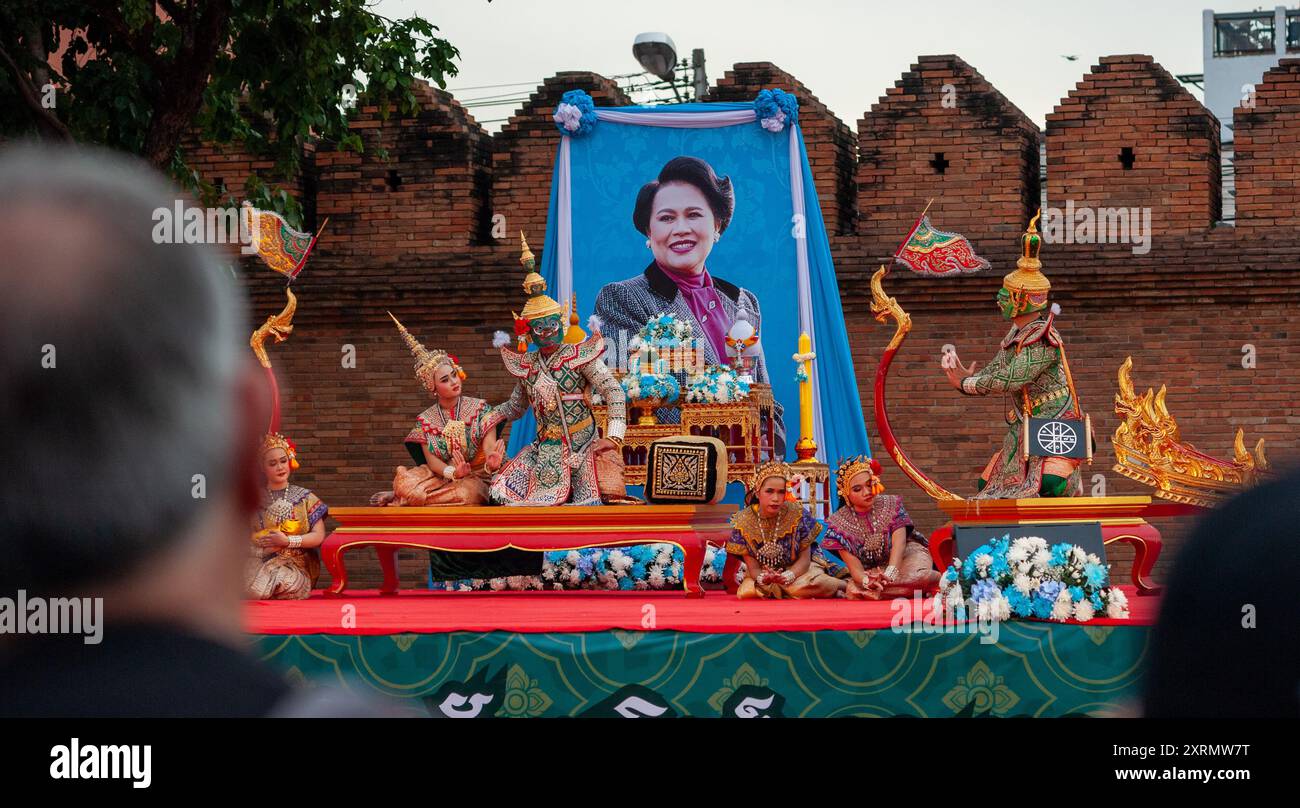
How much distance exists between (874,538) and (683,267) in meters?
3.14

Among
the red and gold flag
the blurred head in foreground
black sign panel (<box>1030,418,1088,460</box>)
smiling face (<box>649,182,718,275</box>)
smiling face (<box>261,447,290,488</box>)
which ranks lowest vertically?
smiling face (<box>261,447,290,488</box>)

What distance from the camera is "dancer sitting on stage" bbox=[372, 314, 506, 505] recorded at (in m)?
7.77

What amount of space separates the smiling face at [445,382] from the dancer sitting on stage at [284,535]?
2.91 feet

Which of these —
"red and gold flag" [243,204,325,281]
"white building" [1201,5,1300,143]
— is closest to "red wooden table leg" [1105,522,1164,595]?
"red and gold flag" [243,204,325,281]

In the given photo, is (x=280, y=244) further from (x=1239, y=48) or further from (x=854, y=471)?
(x=1239, y=48)

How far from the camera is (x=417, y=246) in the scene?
1124 centimetres

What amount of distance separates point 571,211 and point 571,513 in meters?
3.45

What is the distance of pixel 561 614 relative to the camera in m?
6.21

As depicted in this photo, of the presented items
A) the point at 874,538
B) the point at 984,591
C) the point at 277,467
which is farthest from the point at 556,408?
the point at 984,591

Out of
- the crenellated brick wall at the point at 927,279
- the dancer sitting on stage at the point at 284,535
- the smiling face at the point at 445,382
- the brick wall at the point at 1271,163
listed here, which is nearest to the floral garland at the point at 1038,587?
the smiling face at the point at 445,382

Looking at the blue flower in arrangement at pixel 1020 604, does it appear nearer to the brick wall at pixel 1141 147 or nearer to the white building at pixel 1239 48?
the brick wall at pixel 1141 147

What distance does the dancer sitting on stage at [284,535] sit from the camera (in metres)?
7.65

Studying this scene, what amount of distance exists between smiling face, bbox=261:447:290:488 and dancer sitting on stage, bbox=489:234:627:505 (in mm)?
1208

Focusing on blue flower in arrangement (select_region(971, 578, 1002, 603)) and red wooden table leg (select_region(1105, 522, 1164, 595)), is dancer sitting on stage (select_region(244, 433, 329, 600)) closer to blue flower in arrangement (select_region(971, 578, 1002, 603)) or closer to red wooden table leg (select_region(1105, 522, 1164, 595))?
blue flower in arrangement (select_region(971, 578, 1002, 603))
